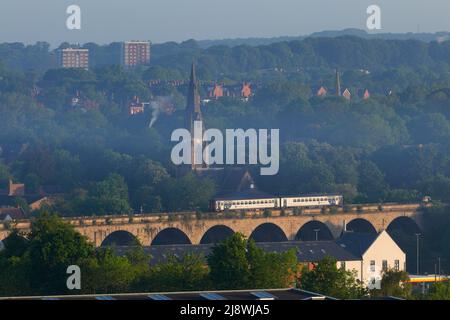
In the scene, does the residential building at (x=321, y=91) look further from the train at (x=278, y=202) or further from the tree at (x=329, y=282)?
the tree at (x=329, y=282)

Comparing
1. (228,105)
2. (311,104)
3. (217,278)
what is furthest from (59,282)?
(228,105)

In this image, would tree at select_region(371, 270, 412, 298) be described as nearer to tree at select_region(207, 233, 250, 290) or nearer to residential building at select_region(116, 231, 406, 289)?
tree at select_region(207, 233, 250, 290)

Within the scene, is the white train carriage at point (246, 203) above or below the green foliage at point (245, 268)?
above

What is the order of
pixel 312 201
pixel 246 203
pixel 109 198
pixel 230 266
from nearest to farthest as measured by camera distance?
pixel 230 266, pixel 246 203, pixel 109 198, pixel 312 201

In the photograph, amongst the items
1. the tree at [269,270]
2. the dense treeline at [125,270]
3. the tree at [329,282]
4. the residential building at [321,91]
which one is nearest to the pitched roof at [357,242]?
the dense treeline at [125,270]

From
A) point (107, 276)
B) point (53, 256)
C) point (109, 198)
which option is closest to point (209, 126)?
point (109, 198)

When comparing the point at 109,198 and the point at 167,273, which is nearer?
the point at 167,273

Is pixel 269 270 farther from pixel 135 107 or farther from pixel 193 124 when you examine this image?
pixel 135 107
